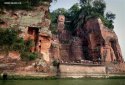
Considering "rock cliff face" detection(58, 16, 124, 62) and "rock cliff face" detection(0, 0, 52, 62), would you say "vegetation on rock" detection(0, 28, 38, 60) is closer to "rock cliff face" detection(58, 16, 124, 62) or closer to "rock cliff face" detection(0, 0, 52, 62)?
"rock cliff face" detection(0, 0, 52, 62)

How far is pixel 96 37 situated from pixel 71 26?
432 inches

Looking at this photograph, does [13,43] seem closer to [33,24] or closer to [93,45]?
[33,24]

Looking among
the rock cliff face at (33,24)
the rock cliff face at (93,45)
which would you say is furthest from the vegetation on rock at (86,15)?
the rock cliff face at (33,24)

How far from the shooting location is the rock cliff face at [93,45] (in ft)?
137

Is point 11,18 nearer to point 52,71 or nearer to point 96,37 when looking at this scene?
point 52,71

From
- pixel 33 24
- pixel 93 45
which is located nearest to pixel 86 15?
pixel 93 45

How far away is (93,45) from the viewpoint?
142 feet

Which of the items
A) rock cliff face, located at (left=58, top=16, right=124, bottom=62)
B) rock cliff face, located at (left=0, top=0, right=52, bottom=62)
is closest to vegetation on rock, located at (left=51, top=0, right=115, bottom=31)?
rock cliff face, located at (left=58, top=16, right=124, bottom=62)

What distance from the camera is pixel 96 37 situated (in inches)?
1704

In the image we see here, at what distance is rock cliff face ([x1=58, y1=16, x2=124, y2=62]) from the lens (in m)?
41.9

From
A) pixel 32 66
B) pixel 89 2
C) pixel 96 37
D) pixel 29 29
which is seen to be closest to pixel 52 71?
pixel 32 66

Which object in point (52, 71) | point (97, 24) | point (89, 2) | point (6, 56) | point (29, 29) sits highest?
point (89, 2)

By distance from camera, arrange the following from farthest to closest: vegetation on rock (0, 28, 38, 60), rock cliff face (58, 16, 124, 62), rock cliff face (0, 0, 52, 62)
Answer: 1. rock cliff face (58, 16, 124, 62)
2. rock cliff face (0, 0, 52, 62)
3. vegetation on rock (0, 28, 38, 60)

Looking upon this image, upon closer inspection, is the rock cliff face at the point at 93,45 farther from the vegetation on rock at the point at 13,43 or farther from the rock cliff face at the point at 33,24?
the vegetation on rock at the point at 13,43
